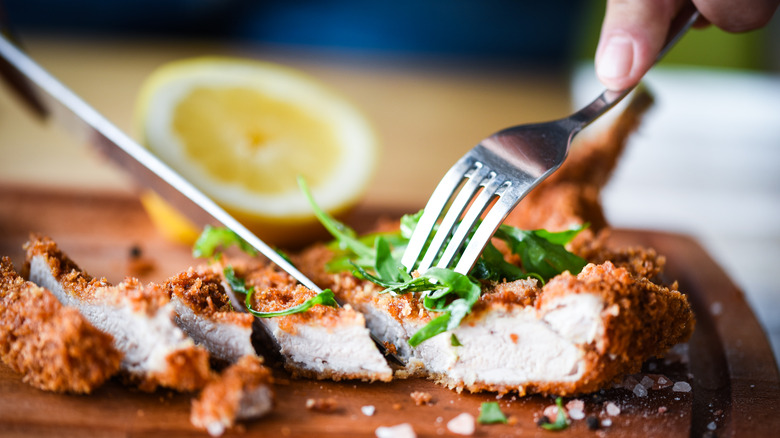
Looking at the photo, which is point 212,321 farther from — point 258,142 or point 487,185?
point 258,142

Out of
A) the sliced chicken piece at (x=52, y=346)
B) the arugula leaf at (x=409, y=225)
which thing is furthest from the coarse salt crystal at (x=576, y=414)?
the sliced chicken piece at (x=52, y=346)

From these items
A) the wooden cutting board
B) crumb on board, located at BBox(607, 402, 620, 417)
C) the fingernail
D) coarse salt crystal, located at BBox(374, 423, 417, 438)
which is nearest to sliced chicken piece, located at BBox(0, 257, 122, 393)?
the wooden cutting board

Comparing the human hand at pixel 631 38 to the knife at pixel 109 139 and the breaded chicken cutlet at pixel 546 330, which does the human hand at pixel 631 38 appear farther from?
the knife at pixel 109 139

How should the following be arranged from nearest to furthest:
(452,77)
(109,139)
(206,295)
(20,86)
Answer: (206,295) < (109,139) < (20,86) < (452,77)

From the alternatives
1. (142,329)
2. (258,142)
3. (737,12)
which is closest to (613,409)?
(142,329)

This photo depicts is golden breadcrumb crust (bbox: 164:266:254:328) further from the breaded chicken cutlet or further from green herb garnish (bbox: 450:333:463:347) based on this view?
green herb garnish (bbox: 450:333:463:347)

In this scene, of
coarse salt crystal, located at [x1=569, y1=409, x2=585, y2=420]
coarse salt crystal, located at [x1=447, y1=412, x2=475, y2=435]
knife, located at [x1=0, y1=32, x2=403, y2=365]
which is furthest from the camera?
knife, located at [x1=0, y1=32, x2=403, y2=365]
